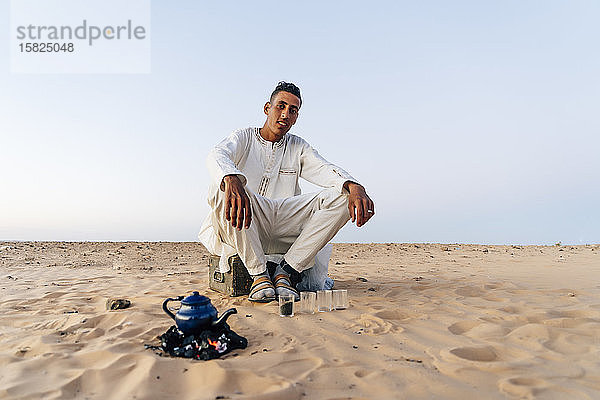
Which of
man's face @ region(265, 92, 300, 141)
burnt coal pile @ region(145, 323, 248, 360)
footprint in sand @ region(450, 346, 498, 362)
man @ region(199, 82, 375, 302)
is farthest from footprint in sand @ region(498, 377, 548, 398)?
man's face @ region(265, 92, 300, 141)

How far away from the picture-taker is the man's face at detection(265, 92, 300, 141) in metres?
3.58

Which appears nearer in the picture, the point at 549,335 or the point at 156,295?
the point at 549,335

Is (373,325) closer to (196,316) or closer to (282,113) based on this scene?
(196,316)

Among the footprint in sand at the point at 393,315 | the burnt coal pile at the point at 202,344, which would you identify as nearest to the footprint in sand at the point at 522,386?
the footprint in sand at the point at 393,315

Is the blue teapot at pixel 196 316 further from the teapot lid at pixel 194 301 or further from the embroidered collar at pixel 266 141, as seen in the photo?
the embroidered collar at pixel 266 141

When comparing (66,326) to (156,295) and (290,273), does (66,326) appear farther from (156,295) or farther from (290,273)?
(290,273)

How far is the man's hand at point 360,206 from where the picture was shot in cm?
297

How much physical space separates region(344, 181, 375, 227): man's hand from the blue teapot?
51.5 inches

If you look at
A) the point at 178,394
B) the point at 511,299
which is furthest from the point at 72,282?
the point at 511,299

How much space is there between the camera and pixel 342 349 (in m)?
2.02

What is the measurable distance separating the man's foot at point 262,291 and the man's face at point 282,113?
140cm

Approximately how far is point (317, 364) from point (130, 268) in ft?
17.8

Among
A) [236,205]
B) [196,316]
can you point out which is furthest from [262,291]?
[196,316]

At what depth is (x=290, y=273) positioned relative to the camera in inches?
137
